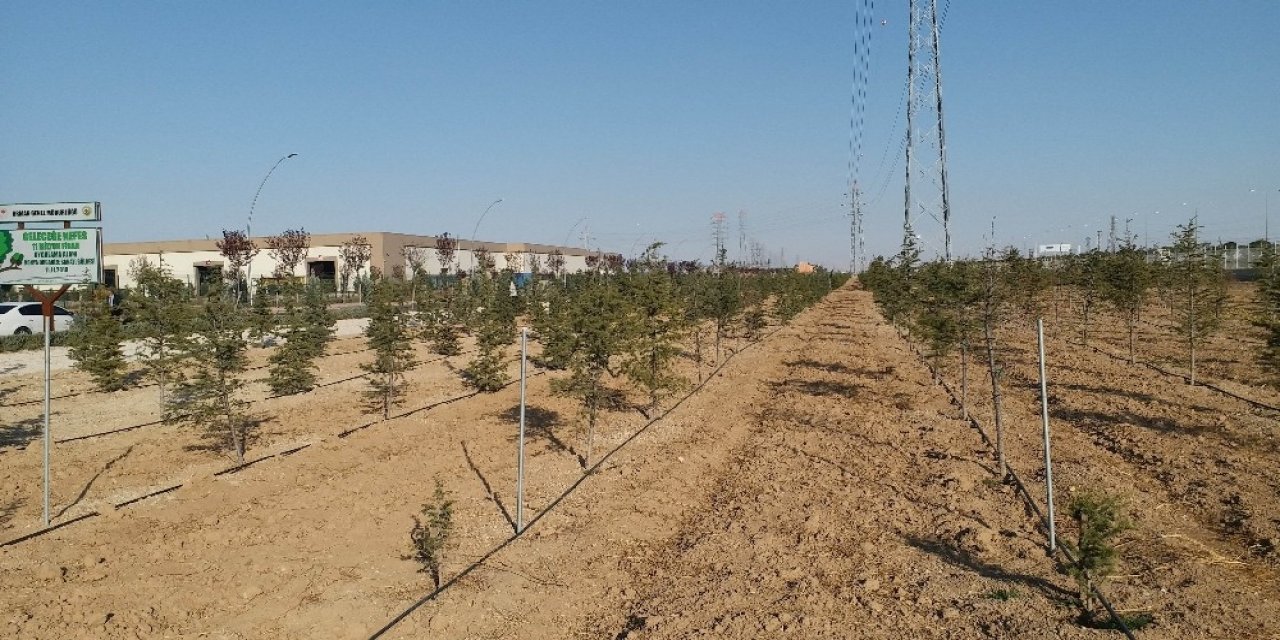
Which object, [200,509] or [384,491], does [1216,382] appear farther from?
[200,509]

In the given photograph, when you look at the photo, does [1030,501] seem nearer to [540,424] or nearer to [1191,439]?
[1191,439]

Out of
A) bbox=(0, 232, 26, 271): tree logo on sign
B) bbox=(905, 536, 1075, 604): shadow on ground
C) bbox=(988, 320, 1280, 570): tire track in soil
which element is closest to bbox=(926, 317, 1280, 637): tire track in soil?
bbox=(988, 320, 1280, 570): tire track in soil

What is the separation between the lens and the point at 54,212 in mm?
9828

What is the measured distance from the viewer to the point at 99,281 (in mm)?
9906

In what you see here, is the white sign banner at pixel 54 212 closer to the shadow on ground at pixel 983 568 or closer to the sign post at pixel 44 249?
the sign post at pixel 44 249

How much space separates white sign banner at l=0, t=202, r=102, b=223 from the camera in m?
9.77

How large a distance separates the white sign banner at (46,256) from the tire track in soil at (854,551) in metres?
8.19

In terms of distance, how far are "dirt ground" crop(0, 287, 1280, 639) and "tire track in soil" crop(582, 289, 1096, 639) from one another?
4cm

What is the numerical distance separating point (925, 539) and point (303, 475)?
8.95 meters

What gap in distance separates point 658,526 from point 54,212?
8.95 metres

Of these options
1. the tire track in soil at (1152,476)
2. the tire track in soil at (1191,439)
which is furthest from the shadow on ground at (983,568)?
the tire track in soil at (1191,439)

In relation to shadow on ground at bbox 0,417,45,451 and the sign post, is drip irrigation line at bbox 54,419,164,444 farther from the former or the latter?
the sign post

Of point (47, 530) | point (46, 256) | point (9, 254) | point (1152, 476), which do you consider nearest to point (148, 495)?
point (47, 530)

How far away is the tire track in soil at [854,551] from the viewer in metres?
6.60
